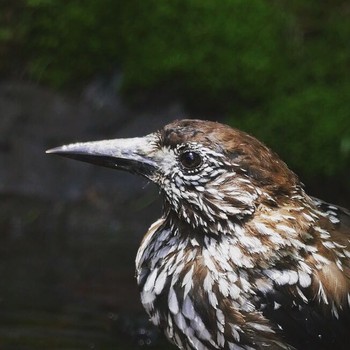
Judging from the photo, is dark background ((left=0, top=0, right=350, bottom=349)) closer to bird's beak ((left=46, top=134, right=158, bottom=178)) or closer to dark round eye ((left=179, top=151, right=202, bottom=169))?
bird's beak ((left=46, top=134, right=158, bottom=178))

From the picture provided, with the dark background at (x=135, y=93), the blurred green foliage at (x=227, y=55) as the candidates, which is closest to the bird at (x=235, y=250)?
the dark background at (x=135, y=93)

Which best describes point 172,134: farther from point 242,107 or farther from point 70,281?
point 242,107

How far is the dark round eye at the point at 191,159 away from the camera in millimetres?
4367

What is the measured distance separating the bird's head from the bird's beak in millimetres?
22

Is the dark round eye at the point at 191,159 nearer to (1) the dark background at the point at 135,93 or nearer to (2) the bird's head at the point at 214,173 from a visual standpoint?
(2) the bird's head at the point at 214,173

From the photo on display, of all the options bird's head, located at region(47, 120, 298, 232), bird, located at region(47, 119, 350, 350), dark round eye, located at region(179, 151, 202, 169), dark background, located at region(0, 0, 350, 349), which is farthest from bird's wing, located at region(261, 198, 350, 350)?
dark background, located at region(0, 0, 350, 349)

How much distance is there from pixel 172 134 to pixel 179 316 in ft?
2.28

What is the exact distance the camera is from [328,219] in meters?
4.64

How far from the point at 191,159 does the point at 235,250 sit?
383 millimetres

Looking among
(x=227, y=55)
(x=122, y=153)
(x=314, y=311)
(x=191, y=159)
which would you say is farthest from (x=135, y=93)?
(x=314, y=311)

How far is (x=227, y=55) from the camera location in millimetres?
7277

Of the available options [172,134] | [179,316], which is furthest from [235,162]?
[179,316]

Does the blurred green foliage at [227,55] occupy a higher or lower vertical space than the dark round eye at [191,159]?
lower

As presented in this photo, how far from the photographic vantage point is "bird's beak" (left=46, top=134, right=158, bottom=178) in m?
4.45
